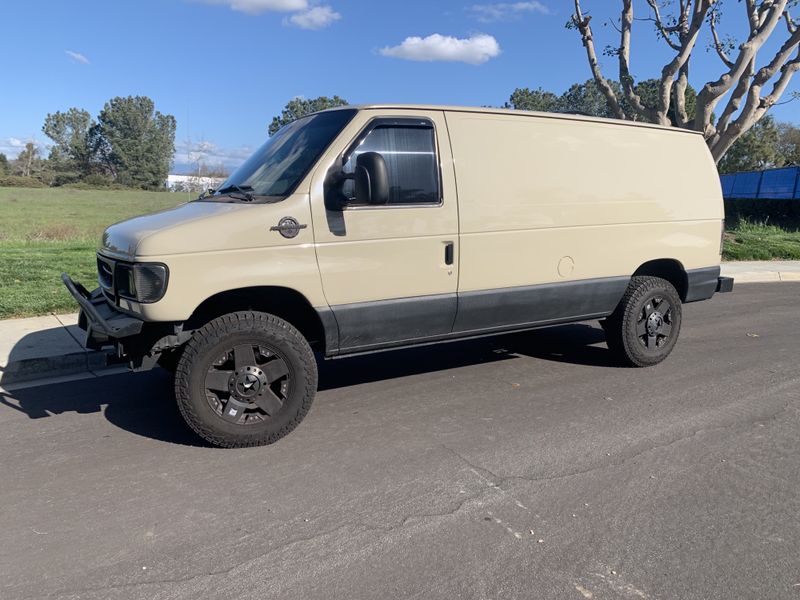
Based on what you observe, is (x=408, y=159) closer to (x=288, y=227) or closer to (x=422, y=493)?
(x=288, y=227)

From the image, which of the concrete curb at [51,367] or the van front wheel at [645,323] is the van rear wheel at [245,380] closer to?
the concrete curb at [51,367]

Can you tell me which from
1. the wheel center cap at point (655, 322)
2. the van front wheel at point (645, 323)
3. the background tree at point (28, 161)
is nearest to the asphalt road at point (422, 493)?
the van front wheel at point (645, 323)

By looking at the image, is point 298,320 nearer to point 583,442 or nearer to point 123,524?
point 123,524

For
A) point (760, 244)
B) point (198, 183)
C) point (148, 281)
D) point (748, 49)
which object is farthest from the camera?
point (760, 244)

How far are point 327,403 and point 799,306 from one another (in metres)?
8.25

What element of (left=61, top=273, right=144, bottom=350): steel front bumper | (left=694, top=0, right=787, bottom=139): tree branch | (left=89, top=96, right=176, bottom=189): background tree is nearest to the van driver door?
(left=61, top=273, right=144, bottom=350): steel front bumper

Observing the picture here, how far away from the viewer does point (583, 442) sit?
429 cm

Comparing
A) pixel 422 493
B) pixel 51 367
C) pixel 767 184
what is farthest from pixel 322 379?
pixel 767 184

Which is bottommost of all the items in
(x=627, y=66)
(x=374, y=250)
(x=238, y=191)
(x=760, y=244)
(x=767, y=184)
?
(x=760, y=244)

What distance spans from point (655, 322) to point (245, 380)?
3.96 meters

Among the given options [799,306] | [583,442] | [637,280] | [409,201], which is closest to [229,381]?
[409,201]

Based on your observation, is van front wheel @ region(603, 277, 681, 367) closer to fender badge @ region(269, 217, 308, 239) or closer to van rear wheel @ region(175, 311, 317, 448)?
van rear wheel @ region(175, 311, 317, 448)

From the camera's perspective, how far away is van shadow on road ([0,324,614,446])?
4.68m

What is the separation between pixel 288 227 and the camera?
4.08 metres
